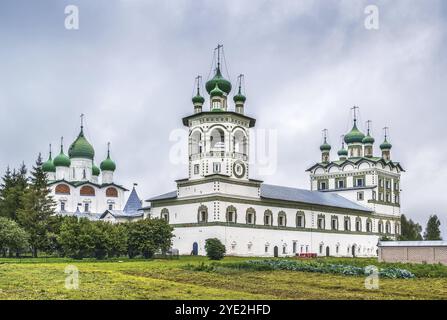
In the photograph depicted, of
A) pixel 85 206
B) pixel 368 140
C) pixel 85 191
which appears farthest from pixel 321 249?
pixel 85 191

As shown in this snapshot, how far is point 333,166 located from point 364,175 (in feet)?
14.0

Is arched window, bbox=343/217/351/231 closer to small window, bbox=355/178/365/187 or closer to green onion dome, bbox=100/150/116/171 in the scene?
small window, bbox=355/178/365/187

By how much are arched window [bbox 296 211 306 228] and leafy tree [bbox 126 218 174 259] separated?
1522cm

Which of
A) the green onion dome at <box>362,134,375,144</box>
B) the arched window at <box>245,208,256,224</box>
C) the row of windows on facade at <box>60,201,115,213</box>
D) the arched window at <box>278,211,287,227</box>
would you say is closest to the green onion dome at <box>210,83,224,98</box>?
the arched window at <box>245,208,256,224</box>

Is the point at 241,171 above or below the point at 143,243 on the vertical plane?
above

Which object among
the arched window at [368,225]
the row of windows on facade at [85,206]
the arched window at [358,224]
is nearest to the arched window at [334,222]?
the arched window at [358,224]

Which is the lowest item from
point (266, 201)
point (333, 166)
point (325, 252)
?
point (325, 252)

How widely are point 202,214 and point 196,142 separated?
645 centimetres

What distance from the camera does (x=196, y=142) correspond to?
52.3 meters

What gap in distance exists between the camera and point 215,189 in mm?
49000

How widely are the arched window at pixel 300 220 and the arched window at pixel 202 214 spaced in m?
11.0
